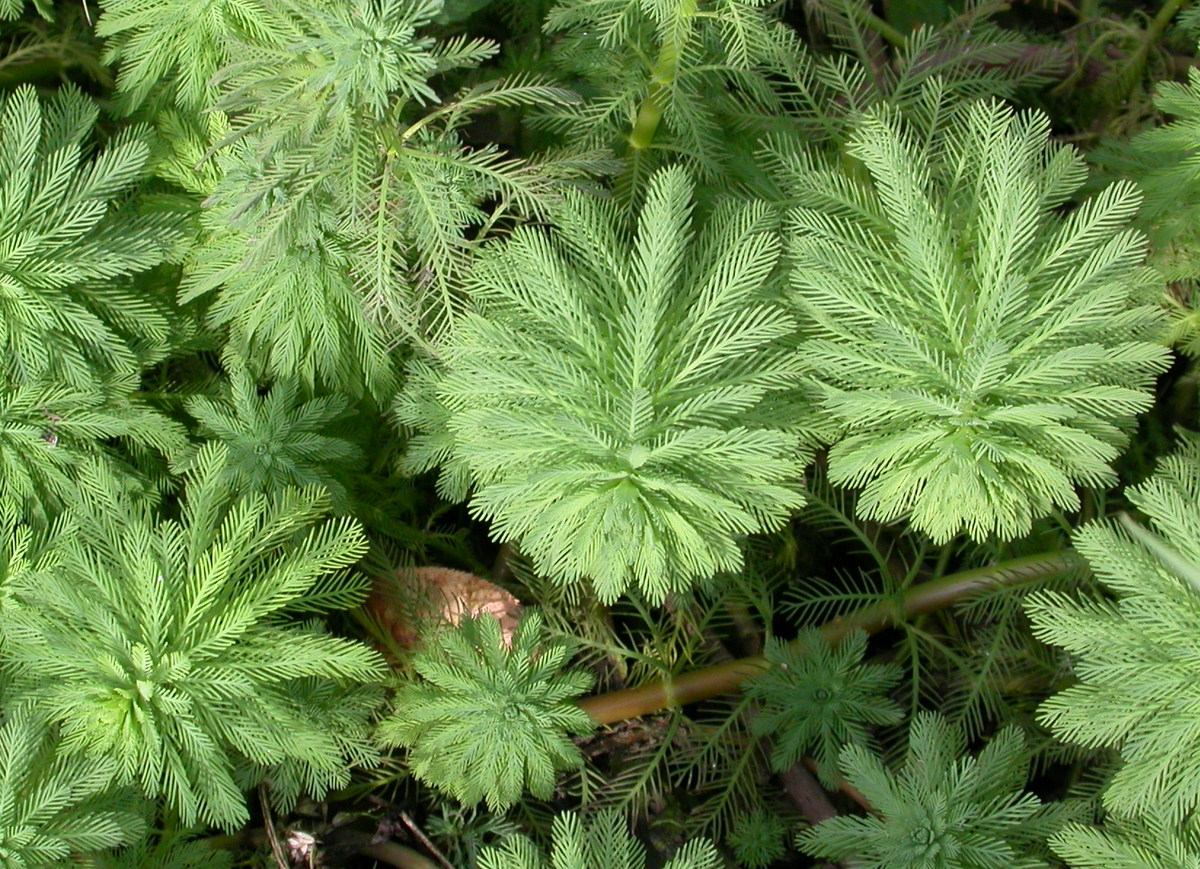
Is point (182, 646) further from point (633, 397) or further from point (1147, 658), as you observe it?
point (1147, 658)

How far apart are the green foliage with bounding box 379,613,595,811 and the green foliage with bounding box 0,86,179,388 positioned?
90cm

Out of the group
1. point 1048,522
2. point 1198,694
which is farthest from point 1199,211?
point 1198,694

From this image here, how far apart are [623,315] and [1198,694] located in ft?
3.71

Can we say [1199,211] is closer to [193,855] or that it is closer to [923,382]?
[923,382]

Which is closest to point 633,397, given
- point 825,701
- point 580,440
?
point 580,440

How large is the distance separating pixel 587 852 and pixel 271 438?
102 centimetres

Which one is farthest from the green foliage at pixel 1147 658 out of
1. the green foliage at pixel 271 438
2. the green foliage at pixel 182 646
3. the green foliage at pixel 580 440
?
the green foliage at pixel 271 438

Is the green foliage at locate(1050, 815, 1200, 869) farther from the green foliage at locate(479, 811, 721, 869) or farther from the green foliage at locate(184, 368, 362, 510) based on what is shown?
the green foliage at locate(184, 368, 362, 510)

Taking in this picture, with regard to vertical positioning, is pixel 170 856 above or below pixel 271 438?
below

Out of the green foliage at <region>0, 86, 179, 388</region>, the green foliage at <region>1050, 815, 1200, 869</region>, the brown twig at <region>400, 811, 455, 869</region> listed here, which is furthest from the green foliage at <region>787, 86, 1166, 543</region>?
the green foliage at <region>0, 86, 179, 388</region>

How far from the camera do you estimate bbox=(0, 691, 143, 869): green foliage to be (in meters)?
1.69

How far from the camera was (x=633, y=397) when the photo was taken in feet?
5.26

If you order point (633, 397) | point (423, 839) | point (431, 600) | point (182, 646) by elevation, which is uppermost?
point (633, 397)

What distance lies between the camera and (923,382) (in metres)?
1.69
